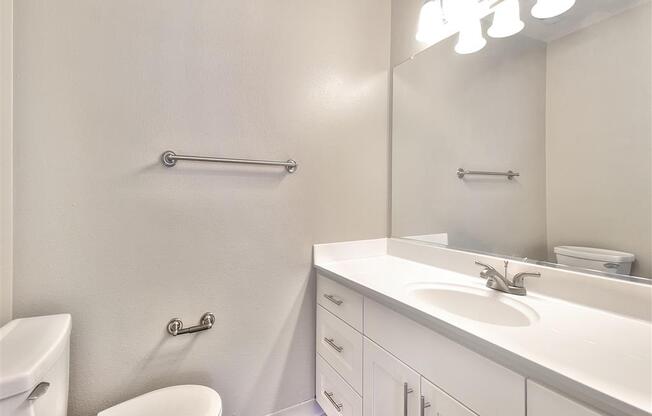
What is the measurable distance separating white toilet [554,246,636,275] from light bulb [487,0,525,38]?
0.87 m

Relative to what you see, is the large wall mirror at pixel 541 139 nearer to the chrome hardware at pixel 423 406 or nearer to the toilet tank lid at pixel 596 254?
the toilet tank lid at pixel 596 254

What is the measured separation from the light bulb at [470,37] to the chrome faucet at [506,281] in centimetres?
98

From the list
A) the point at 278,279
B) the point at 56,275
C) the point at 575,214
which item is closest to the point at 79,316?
the point at 56,275

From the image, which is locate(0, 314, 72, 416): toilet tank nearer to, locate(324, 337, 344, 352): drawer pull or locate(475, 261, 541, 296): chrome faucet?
locate(324, 337, 344, 352): drawer pull

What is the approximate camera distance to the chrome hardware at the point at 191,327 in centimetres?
107

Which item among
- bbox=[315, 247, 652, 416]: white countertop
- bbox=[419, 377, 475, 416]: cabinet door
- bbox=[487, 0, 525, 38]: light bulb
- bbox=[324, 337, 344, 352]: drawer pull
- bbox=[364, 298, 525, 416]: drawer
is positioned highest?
bbox=[487, 0, 525, 38]: light bulb

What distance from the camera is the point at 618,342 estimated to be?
0.63 m

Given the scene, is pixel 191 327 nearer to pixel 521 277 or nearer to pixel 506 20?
pixel 521 277

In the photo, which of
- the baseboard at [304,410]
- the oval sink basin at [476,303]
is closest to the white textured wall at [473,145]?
the oval sink basin at [476,303]

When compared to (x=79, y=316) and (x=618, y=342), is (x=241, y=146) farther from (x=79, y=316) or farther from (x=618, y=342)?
(x=618, y=342)

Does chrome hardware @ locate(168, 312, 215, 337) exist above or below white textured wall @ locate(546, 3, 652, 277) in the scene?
below

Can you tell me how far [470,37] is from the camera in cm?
124

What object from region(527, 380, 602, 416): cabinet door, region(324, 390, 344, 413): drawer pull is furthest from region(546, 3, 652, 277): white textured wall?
region(324, 390, 344, 413): drawer pull

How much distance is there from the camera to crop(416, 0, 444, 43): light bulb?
1.31m
